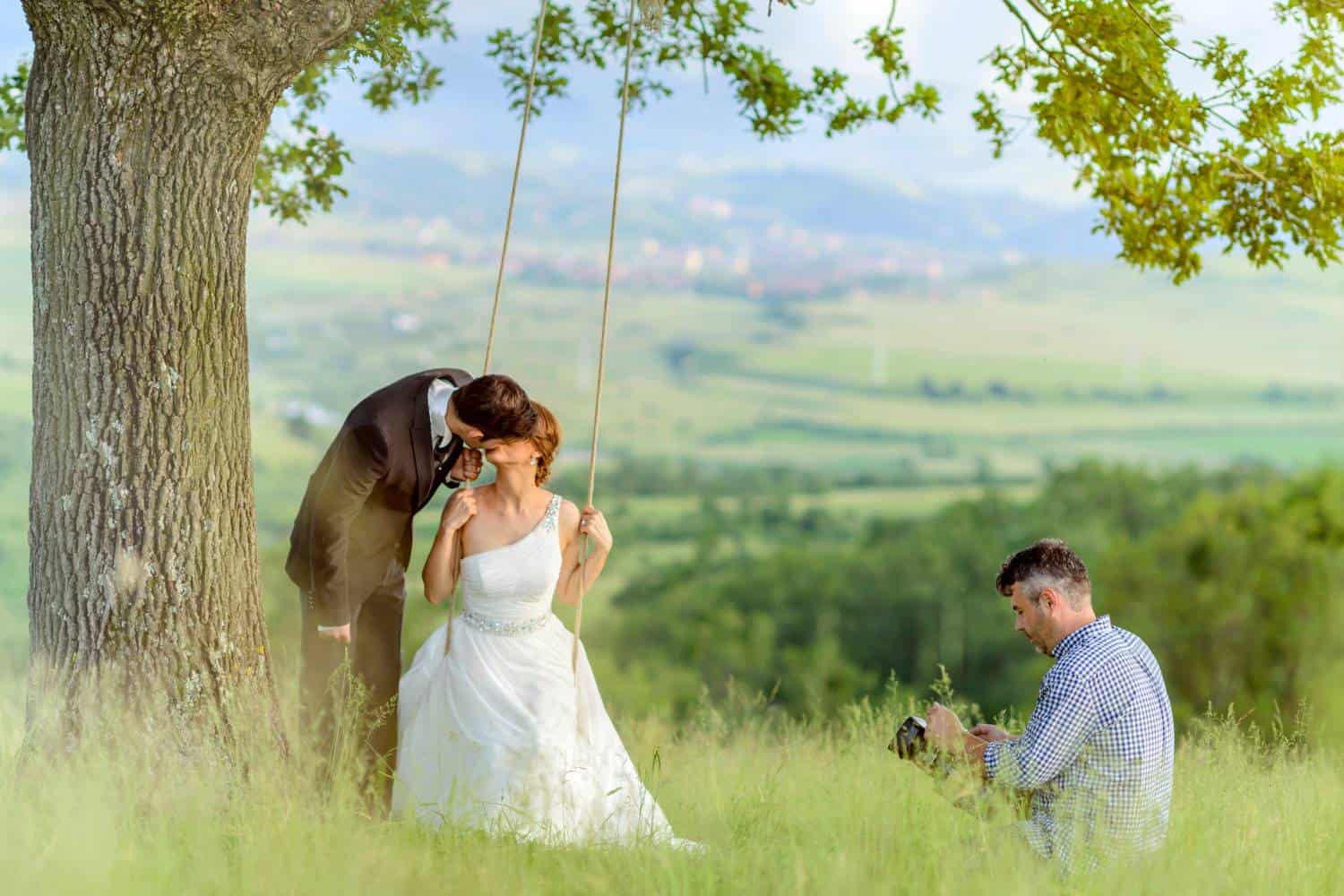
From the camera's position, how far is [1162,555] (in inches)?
1321

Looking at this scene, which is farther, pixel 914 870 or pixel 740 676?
pixel 740 676

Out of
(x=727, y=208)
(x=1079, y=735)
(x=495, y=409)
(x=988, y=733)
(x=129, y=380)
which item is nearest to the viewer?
(x=1079, y=735)

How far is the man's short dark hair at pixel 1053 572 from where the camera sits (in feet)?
12.5

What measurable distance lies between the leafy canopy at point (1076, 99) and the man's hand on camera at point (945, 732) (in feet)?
9.80

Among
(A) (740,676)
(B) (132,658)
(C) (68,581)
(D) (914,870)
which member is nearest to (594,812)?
(D) (914,870)

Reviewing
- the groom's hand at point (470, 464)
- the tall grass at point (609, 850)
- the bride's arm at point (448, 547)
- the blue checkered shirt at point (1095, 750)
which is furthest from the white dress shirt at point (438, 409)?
the blue checkered shirt at point (1095, 750)

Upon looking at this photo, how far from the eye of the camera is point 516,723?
4598 mm

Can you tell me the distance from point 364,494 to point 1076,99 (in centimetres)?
410

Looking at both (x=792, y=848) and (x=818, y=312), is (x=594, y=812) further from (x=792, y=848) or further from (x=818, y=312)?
(x=818, y=312)

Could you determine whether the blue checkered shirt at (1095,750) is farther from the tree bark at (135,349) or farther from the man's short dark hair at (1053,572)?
the tree bark at (135,349)

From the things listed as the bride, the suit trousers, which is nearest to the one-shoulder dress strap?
the bride

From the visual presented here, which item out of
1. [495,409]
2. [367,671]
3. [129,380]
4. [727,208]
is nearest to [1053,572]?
[495,409]

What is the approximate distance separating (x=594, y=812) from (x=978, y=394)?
108 m

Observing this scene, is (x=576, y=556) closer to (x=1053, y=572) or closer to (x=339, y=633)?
(x=339, y=633)
